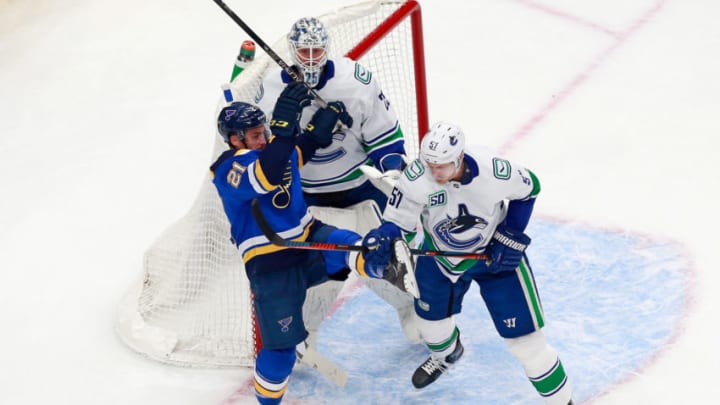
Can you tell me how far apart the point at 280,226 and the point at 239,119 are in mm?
372

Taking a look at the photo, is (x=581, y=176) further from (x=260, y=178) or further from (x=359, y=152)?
(x=260, y=178)

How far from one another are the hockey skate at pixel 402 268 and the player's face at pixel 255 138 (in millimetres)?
525

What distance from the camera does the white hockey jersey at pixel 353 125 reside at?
11.8 feet

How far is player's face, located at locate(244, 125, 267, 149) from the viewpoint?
132 inches

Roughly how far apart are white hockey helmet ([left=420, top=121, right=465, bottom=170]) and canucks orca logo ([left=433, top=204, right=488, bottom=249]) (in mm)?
226

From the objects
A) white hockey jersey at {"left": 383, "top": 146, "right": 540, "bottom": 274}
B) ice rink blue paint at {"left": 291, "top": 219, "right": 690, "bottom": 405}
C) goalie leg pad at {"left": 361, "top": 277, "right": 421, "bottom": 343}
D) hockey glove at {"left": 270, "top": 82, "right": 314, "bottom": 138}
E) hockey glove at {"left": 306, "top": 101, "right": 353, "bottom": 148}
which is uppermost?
hockey glove at {"left": 270, "top": 82, "right": 314, "bottom": 138}

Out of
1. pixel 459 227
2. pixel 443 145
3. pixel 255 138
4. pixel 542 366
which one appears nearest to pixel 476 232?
pixel 459 227

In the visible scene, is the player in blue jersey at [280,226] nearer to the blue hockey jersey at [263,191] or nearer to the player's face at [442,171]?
the blue hockey jersey at [263,191]

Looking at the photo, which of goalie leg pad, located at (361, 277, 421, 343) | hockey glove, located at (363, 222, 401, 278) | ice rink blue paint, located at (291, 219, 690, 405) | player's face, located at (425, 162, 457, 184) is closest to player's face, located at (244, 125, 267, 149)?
hockey glove, located at (363, 222, 401, 278)

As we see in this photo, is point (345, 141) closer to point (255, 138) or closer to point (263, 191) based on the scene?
point (255, 138)

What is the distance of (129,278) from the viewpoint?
173 inches

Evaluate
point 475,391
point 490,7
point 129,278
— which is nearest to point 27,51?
point 129,278

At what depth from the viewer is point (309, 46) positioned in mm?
3447

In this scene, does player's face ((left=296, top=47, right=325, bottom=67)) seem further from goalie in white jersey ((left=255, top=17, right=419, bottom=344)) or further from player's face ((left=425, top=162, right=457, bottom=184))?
player's face ((left=425, top=162, right=457, bottom=184))
